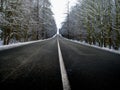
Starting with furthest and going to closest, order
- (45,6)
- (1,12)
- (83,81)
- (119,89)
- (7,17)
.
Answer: (45,6) → (7,17) → (1,12) → (83,81) → (119,89)

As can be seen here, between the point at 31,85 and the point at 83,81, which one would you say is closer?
the point at 31,85

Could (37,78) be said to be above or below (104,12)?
below

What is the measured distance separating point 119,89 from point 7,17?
21351 mm

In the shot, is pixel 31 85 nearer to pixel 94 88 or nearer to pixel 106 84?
pixel 94 88

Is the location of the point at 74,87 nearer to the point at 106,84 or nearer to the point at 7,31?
the point at 106,84

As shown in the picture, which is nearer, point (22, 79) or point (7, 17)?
point (22, 79)

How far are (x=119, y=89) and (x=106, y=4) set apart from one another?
1967cm

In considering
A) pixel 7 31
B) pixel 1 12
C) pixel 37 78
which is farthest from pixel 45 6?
pixel 37 78

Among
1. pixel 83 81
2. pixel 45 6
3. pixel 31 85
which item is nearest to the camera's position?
pixel 31 85

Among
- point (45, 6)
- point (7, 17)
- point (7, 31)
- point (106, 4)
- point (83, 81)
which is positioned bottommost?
point (83, 81)

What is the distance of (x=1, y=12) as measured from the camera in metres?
21.2

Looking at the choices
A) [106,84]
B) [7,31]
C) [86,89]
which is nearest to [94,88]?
[86,89]

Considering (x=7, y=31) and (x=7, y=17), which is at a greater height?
(x=7, y=17)

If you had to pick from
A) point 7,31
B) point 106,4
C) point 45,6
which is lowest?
point 7,31
